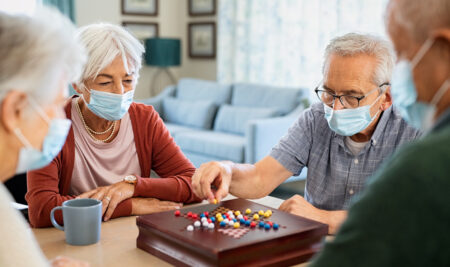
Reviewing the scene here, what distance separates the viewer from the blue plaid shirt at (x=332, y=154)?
1647 millimetres

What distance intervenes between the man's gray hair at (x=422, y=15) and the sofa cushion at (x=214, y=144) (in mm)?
3622

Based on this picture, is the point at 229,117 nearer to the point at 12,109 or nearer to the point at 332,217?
the point at 332,217

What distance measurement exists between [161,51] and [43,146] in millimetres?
5235

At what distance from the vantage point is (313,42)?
201 inches

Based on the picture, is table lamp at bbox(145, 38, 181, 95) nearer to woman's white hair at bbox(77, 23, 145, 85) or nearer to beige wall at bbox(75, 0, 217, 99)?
beige wall at bbox(75, 0, 217, 99)

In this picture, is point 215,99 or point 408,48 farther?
point 215,99

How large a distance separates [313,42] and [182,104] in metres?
1.56

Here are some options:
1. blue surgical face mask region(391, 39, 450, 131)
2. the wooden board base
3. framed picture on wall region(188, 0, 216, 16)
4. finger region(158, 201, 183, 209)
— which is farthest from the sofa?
blue surgical face mask region(391, 39, 450, 131)

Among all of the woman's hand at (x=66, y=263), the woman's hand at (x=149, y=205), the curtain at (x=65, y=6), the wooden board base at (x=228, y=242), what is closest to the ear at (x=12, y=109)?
the woman's hand at (x=66, y=263)

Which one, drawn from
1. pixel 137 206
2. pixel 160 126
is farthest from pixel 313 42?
pixel 137 206

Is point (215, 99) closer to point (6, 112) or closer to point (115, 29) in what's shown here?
point (115, 29)

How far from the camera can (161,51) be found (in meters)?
6.14

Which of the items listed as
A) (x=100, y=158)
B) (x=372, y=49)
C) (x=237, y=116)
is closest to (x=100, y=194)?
(x=100, y=158)

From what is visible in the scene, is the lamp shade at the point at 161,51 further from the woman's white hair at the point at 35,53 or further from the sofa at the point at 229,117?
the woman's white hair at the point at 35,53
